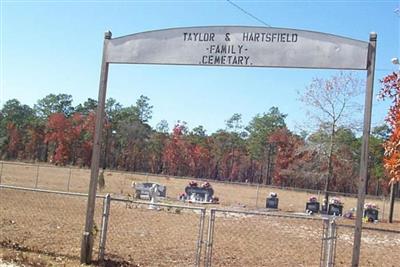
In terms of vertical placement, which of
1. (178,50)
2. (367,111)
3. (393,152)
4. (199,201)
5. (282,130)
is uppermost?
(282,130)

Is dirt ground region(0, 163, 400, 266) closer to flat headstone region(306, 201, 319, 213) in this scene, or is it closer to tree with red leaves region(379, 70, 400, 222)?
tree with red leaves region(379, 70, 400, 222)

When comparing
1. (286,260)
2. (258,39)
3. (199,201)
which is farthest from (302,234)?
(199,201)

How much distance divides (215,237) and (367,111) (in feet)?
21.9

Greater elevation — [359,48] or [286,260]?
[359,48]

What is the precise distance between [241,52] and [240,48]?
0.06 meters

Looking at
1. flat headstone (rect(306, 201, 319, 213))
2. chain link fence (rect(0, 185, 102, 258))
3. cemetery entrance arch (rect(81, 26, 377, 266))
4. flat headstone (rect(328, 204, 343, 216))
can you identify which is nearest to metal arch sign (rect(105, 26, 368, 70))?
cemetery entrance arch (rect(81, 26, 377, 266))

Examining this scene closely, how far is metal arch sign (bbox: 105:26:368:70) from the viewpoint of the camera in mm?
6823

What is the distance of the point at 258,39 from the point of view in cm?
722

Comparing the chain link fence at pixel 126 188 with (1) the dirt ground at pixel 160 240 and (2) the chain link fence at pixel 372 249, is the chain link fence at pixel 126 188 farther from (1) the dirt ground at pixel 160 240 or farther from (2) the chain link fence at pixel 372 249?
(2) the chain link fence at pixel 372 249

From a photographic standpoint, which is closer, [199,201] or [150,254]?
[150,254]

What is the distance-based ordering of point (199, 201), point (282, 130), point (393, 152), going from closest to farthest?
point (393, 152) → point (199, 201) → point (282, 130)

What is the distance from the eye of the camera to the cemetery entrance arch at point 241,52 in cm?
662

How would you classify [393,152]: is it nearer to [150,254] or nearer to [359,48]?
[359,48]

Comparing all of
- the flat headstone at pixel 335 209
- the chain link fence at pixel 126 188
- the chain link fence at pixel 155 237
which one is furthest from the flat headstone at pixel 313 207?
the chain link fence at pixel 155 237
